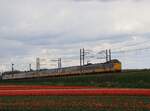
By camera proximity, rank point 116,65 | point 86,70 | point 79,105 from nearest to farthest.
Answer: point 79,105, point 116,65, point 86,70

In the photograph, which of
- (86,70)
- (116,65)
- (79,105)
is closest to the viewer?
(79,105)

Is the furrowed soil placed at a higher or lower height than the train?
lower

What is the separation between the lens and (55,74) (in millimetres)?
91875

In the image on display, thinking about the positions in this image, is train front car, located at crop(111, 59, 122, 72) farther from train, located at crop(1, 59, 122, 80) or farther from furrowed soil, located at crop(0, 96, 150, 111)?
furrowed soil, located at crop(0, 96, 150, 111)

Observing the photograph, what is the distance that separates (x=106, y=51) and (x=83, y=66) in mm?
7550

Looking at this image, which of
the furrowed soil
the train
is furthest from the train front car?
the furrowed soil

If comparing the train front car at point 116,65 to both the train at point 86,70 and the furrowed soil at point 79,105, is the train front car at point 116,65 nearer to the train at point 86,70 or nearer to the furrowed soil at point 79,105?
the train at point 86,70

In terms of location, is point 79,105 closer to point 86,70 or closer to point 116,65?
point 116,65

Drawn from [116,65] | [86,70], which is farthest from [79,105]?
[86,70]

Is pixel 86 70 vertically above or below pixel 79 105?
above

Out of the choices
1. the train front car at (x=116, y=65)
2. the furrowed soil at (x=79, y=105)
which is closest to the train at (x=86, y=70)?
the train front car at (x=116, y=65)

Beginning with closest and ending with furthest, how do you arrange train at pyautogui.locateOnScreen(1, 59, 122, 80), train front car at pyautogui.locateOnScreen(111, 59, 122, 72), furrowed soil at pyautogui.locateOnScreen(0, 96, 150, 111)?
furrowed soil at pyautogui.locateOnScreen(0, 96, 150, 111) → train front car at pyautogui.locateOnScreen(111, 59, 122, 72) → train at pyautogui.locateOnScreen(1, 59, 122, 80)

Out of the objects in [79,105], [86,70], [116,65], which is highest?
[116,65]

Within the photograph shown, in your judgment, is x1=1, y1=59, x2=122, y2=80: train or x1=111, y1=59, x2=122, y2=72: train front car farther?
x1=1, y1=59, x2=122, y2=80: train
